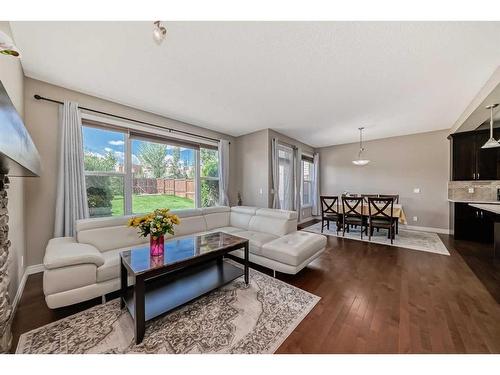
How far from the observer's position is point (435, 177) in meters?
4.84

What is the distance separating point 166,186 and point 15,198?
2027 millimetres

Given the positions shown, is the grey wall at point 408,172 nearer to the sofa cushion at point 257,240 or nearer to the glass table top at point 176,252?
the sofa cushion at point 257,240

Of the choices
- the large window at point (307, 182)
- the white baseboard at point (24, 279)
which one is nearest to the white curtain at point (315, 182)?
the large window at point (307, 182)

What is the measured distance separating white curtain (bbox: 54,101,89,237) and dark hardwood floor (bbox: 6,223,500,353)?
30.2 inches

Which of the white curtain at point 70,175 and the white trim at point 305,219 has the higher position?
the white curtain at point 70,175

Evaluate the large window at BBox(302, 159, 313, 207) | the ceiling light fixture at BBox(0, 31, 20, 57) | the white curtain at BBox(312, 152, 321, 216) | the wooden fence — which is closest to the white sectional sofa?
the wooden fence

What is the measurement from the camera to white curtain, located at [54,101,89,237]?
101 inches

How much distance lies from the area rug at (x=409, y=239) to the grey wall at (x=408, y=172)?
2.38ft

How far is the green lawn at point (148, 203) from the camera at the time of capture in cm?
323

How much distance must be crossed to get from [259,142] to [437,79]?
313cm

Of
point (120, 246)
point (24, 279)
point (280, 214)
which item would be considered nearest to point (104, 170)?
point (120, 246)

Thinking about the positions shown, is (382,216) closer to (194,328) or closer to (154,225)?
(194,328)
